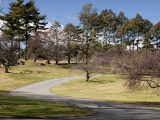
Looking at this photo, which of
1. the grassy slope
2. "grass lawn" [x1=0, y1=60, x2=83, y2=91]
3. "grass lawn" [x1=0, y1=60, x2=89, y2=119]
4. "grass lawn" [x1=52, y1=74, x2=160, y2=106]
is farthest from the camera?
"grass lawn" [x1=0, y1=60, x2=83, y2=91]

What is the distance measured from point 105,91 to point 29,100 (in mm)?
25228

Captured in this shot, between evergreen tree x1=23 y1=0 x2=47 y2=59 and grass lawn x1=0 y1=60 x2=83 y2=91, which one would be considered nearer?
grass lawn x1=0 y1=60 x2=83 y2=91

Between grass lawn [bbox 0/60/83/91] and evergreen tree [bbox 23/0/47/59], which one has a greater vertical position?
evergreen tree [bbox 23/0/47/59]

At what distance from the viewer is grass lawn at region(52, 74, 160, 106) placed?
158 ft

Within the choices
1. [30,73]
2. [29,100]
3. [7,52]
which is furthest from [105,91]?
[7,52]

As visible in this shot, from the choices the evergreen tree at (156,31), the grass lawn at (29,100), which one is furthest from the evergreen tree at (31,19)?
the evergreen tree at (156,31)

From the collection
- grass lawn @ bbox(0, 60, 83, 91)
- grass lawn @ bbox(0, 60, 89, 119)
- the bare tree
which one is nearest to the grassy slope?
grass lawn @ bbox(0, 60, 83, 91)

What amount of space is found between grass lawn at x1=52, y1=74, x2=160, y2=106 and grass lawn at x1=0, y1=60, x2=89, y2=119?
7.75 meters

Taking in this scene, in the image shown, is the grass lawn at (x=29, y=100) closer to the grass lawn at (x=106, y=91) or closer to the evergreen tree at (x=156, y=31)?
the grass lawn at (x=106, y=91)

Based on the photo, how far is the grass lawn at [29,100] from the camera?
23.7 m

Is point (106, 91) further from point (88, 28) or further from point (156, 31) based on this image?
point (156, 31)

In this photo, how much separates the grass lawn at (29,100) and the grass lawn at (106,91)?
775cm

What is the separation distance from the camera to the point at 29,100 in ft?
115

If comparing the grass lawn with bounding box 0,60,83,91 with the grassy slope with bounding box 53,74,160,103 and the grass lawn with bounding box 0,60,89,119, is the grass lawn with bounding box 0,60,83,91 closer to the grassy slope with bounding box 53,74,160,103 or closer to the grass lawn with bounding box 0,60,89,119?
the grass lawn with bounding box 0,60,89,119
